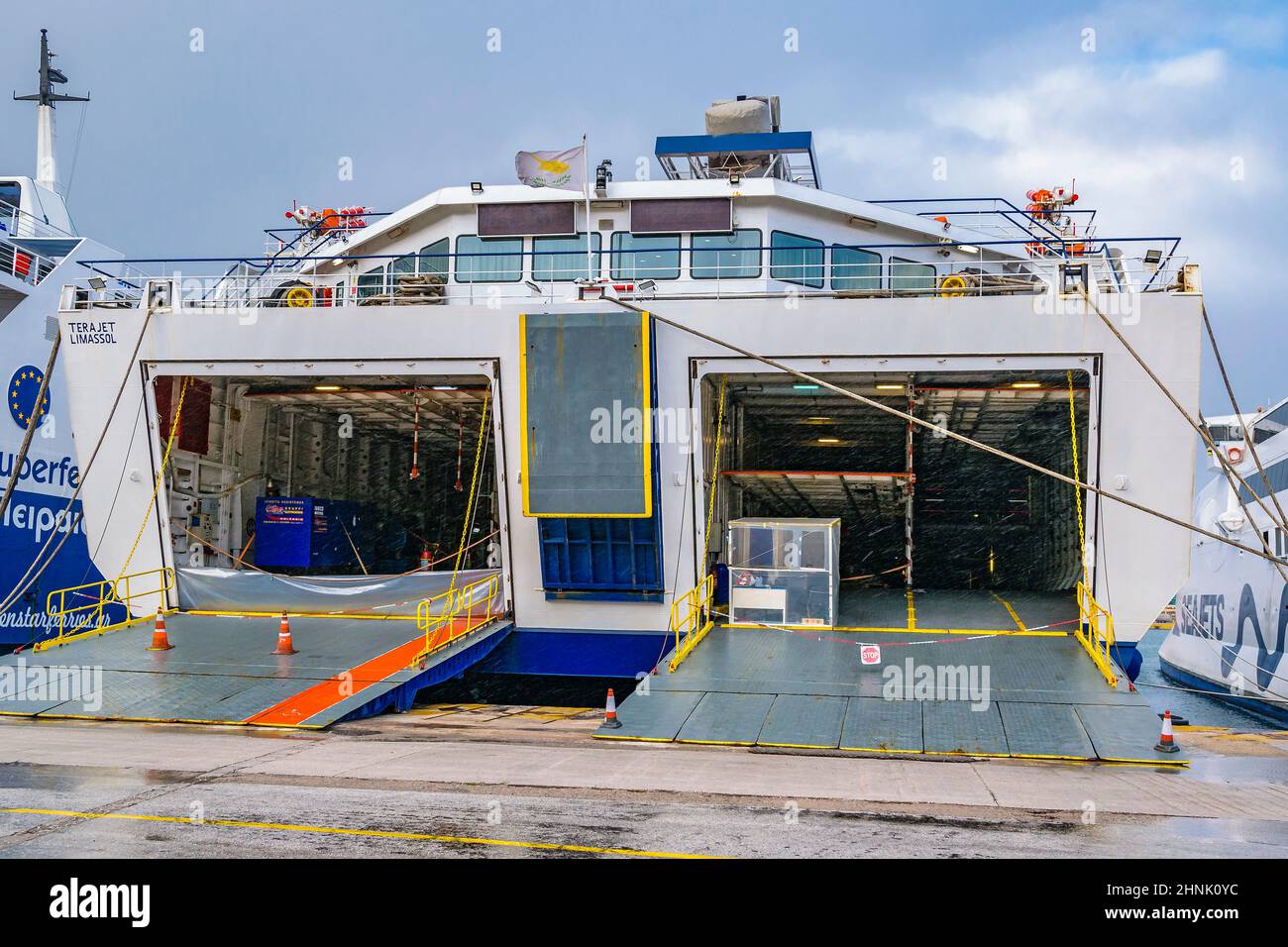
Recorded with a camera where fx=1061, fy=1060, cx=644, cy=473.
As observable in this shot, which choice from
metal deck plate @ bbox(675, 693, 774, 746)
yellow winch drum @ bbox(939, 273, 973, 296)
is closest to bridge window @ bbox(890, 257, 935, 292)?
yellow winch drum @ bbox(939, 273, 973, 296)

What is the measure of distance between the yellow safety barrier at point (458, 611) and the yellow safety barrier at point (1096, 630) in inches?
344

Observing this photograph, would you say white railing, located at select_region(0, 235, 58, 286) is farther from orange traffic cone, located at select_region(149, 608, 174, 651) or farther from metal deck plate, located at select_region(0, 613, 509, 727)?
orange traffic cone, located at select_region(149, 608, 174, 651)

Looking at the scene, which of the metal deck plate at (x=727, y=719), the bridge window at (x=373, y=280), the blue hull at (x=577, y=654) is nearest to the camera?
the metal deck plate at (x=727, y=719)

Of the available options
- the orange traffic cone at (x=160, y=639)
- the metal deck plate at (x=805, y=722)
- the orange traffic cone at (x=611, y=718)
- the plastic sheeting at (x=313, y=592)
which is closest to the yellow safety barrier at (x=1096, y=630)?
the metal deck plate at (x=805, y=722)

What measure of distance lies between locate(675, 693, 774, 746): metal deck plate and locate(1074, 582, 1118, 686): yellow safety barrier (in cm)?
458

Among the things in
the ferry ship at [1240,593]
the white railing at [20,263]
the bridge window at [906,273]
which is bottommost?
the ferry ship at [1240,593]

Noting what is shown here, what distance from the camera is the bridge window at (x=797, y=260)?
1856 centimetres

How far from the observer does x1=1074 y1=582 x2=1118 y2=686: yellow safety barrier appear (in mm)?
13930

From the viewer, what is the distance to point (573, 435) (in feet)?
51.1

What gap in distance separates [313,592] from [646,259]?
8070 millimetres

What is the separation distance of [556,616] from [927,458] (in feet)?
39.6
